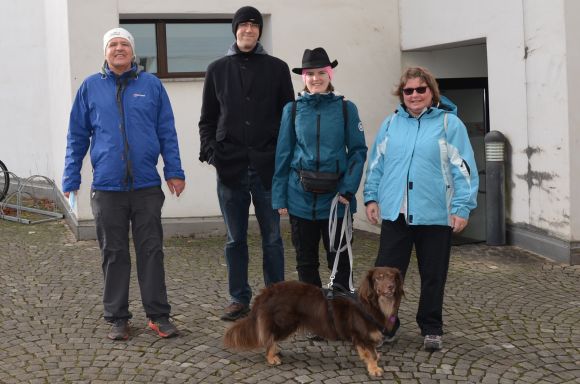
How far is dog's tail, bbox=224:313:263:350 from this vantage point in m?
4.57

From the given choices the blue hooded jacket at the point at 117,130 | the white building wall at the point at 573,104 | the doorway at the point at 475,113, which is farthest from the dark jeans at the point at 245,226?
the doorway at the point at 475,113

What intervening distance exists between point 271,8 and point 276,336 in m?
5.83

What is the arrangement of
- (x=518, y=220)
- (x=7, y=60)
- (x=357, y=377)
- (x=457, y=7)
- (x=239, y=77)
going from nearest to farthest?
(x=357, y=377) < (x=239, y=77) < (x=518, y=220) < (x=457, y=7) < (x=7, y=60)

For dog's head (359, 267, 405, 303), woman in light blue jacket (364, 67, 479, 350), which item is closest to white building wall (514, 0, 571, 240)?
woman in light blue jacket (364, 67, 479, 350)

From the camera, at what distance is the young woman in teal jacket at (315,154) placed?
4867mm

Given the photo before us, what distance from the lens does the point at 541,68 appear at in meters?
7.61

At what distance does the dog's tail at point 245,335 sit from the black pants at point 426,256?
38.3 inches

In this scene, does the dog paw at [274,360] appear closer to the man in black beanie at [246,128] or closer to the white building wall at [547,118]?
the man in black beanie at [246,128]

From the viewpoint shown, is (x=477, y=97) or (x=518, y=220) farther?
(x=477, y=97)

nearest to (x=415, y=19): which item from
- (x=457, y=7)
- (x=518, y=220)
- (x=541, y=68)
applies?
(x=457, y=7)

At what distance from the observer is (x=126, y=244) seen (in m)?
5.24

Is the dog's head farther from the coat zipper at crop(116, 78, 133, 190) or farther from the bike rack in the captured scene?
the bike rack

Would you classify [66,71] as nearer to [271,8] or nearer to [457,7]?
[271,8]

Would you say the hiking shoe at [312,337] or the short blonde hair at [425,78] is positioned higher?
the short blonde hair at [425,78]
